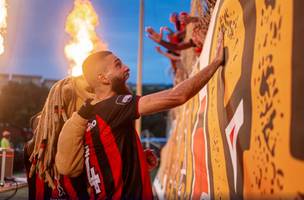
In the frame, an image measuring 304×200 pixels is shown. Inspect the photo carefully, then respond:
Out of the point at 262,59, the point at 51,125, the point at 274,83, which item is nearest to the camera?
the point at 274,83

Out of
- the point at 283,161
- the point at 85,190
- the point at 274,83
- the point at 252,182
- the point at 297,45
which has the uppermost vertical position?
the point at 297,45

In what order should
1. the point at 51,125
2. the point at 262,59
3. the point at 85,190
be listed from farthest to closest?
1. the point at 51,125
2. the point at 85,190
3. the point at 262,59

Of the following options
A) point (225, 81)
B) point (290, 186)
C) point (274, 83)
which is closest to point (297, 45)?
point (274, 83)

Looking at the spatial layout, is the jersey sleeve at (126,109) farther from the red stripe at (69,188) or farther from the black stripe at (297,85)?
the black stripe at (297,85)

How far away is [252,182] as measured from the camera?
8.54 feet

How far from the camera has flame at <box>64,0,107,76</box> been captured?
6742 mm

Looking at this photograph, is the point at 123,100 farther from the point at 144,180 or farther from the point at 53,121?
the point at 53,121

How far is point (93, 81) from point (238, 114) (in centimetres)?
121

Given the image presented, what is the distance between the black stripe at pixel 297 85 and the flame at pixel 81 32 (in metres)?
4.55

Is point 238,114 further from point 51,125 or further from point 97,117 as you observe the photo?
point 51,125

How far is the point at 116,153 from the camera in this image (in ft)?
10.4

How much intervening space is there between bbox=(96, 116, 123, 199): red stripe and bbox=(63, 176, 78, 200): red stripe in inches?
24.7

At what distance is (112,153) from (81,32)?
4561 mm

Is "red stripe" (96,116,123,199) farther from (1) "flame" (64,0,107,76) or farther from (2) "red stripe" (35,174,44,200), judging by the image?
(1) "flame" (64,0,107,76)
